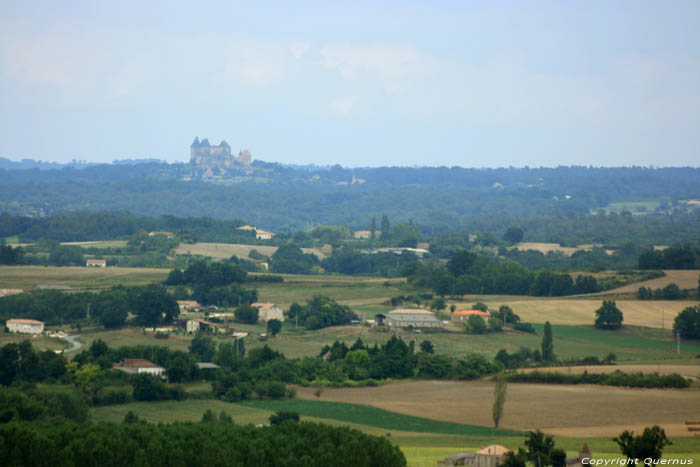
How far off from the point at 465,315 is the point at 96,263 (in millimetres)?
51376

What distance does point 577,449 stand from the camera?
110 feet

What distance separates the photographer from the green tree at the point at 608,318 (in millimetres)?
67000

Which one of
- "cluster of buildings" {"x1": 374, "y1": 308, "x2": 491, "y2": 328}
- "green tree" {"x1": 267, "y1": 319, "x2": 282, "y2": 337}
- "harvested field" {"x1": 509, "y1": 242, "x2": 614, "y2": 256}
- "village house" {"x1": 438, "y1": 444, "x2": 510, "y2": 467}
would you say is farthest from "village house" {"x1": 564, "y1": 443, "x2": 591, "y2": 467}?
"harvested field" {"x1": 509, "y1": 242, "x2": 614, "y2": 256}

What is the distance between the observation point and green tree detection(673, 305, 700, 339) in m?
63.7

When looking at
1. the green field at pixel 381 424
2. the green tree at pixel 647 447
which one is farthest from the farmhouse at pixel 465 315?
the green tree at pixel 647 447

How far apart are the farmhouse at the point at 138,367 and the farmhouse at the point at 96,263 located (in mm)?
56888

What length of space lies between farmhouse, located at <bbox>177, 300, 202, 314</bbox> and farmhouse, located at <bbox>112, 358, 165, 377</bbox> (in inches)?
908

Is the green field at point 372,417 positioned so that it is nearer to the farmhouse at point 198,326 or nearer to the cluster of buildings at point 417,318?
the farmhouse at point 198,326

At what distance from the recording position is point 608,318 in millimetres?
67000

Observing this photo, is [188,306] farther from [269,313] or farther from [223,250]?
[223,250]

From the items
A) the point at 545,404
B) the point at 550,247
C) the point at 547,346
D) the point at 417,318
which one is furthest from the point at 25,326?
the point at 550,247

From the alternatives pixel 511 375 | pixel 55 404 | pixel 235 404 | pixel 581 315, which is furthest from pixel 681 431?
pixel 581 315

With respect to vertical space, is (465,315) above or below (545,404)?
above

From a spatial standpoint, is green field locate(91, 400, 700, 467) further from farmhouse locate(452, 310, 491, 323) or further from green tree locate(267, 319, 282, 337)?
farmhouse locate(452, 310, 491, 323)
